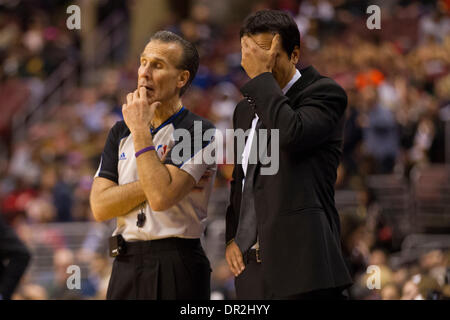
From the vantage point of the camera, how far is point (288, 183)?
8.73 feet

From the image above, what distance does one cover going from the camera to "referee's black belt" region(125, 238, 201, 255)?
298 cm

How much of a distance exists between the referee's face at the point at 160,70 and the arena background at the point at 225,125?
2.37 meters

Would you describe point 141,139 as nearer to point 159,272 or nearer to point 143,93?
point 143,93

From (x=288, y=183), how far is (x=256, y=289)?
1.39ft

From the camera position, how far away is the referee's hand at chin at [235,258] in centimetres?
286

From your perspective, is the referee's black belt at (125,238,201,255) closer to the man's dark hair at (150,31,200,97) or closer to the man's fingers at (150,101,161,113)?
the man's fingers at (150,101,161,113)

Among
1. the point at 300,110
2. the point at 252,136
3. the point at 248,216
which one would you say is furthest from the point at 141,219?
the point at 300,110

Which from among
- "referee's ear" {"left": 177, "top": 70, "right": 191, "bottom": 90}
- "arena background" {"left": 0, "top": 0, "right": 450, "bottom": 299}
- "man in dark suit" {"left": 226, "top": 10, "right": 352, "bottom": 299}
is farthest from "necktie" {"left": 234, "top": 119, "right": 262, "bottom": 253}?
"arena background" {"left": 0, "top": 0, "right": 450, "bottom": 299}

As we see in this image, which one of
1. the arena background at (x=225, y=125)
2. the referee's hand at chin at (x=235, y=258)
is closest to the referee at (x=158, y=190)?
the referee's hand at chin at (x=235, y=258)

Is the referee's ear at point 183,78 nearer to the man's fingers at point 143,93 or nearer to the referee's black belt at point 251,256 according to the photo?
the man's fingers at point 143,93

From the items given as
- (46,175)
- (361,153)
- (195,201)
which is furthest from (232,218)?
(46,175)
